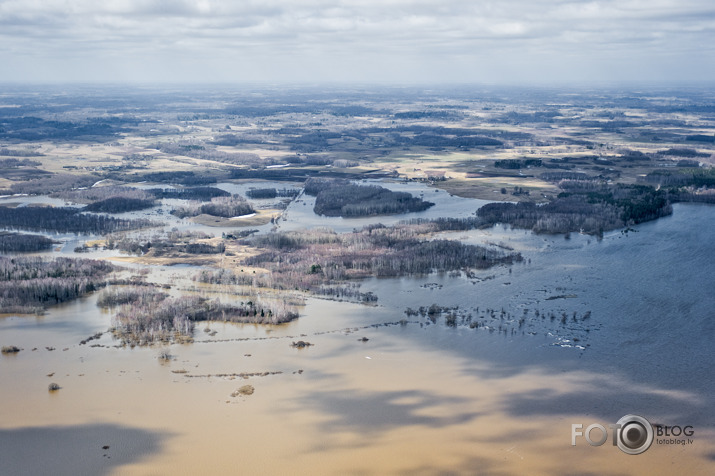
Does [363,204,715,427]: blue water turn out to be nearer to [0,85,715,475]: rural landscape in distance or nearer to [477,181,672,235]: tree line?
[0,85,715,475]: rural landscape in distance

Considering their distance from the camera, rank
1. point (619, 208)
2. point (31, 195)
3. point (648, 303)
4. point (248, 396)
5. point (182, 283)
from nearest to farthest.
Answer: point (248, 396)
point (648, 303)
point (182, 283)
point (619, 208)
point (31, 195)

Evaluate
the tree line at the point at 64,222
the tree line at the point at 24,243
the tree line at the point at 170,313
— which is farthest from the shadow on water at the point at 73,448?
the tree line at the point at 64,222

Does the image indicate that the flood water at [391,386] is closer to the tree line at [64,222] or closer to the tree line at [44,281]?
the tree line at [44,281]

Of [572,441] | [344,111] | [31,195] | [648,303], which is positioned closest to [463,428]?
[572,441]

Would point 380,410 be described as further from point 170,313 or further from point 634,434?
point 170,313

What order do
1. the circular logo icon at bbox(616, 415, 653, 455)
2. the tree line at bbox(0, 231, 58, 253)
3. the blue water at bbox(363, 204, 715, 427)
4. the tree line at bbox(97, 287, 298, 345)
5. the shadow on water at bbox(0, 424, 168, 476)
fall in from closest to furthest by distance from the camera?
the shadow on water at bbox(0, 424, 168, 476)
the circular logo icon at bbox(616, 415, 653, 455)
the blue water at bbox(363, 204, 715, 427)
the tree line at bbox(97, 287, 298, 345)
the tree line at bbox(0, 231, 58, 253)

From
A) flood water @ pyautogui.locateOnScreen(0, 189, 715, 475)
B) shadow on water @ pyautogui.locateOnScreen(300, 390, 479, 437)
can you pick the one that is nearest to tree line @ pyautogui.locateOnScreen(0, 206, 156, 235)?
flood water @ pyautogui.locateOnScreen(0, 189, 715, 475)

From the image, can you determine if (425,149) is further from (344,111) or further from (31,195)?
(344,111)

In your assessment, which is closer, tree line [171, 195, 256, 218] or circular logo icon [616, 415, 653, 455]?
circular logo icon [616, 415, 653, 455]
